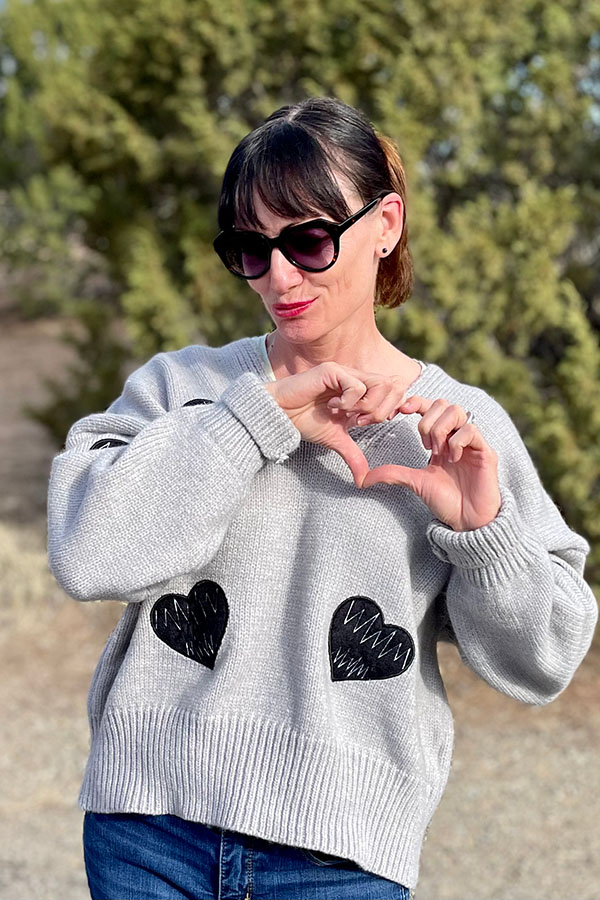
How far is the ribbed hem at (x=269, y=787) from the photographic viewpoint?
1.71m

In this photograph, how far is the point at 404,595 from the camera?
5.93ft

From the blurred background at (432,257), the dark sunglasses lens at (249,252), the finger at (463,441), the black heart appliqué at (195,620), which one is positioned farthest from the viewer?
the blurred background at (432,257)

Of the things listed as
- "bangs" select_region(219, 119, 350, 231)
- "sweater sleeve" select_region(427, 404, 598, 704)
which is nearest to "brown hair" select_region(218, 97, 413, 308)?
"bangs" select_region(219, 119, 350, 231)

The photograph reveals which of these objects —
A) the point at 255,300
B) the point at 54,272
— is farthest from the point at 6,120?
the point at 255,300

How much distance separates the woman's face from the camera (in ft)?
5.54

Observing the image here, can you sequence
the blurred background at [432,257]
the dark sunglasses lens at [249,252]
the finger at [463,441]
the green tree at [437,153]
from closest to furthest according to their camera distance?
the finger at [463,441] → the dark sunglasses lens at [249,252] → the blurred background at [432,257] → the green tree at [437,153]

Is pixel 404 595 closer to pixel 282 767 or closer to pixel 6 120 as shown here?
pixel 282 767

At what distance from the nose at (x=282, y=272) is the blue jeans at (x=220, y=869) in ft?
2.92

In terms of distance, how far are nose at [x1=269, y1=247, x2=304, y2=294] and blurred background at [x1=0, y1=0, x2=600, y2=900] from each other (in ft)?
10.3

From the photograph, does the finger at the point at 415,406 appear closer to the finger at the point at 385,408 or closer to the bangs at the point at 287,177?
the finger at the point at 385,408

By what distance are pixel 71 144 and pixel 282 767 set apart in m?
6.26

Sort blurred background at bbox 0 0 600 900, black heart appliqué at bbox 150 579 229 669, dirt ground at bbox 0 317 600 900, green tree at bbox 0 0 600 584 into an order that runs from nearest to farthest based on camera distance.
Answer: black heart appliqué at bbox 150 579 229 669 → dirt ground at bbox 0 317 600 900 → blurred background at bbox 0 0 600 900 → green tree at bbox 0 0 600 584

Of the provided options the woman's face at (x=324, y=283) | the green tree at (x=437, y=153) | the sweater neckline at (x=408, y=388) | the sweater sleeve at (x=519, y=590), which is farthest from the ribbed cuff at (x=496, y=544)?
the green tree at (x=437, y=153)

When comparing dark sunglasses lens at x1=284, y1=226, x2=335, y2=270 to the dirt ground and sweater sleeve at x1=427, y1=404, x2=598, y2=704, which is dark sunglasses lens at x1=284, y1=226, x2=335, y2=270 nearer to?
sweater sleeve at x1=427, y1=404, x2=598, y2=704
